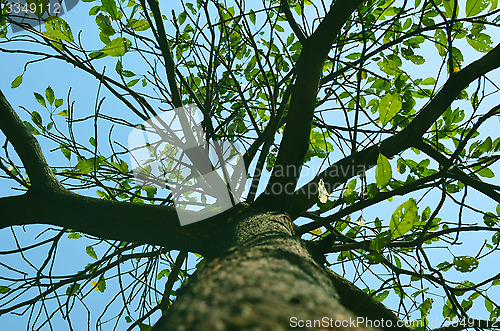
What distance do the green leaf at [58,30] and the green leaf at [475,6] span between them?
163 centimetres

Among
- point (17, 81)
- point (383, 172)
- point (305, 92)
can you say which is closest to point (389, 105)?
point (383, 172)

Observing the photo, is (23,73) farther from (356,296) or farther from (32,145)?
(356,296)

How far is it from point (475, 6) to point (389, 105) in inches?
27.7

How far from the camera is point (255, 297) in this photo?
52cm

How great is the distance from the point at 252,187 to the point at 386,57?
1.08 m

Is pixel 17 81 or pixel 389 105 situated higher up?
pixel 17 81

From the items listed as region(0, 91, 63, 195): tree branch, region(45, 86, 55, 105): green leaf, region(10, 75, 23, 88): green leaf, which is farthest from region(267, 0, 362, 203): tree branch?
region(10, 75, 23, 88): green leaf

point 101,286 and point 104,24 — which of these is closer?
point 104,24

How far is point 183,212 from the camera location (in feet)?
4.31

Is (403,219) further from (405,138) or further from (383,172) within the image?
(405,138)

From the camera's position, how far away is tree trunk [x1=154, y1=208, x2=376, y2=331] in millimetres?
457

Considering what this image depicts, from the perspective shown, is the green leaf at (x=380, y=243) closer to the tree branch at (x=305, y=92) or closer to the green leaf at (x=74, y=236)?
the tree branch at (x=305, y=92)

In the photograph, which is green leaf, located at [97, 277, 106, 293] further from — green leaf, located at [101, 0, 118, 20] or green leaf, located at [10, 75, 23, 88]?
green leaf, located at [101, 0, 118, 20]

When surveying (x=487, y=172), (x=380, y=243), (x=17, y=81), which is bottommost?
(x=380, y=243)
